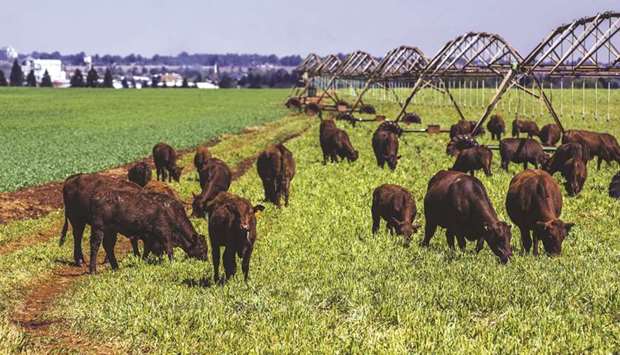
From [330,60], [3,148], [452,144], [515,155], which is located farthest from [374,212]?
[330,60]

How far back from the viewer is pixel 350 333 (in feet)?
31.1

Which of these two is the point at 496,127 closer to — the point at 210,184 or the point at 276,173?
the point at 276,173

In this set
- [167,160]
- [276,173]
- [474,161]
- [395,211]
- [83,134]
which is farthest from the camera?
[83,134]

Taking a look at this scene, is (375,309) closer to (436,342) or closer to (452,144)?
(436,342)

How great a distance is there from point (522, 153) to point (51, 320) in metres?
20.2

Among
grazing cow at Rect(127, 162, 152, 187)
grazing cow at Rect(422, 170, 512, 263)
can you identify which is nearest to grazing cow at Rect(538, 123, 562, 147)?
grazing cow at Rect(127, 162, 152, 187)

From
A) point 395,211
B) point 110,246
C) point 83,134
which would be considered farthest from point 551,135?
point 83,134

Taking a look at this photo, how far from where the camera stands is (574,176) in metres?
22.6

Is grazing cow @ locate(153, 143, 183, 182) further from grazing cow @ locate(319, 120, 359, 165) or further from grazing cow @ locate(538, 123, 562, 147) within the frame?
grazing cow @ locate(538, 123, 562, 147)

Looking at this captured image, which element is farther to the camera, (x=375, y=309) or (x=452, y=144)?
(x=452, y=144)

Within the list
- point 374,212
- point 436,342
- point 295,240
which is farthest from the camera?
point 374,212

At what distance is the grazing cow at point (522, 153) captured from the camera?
89.6ft

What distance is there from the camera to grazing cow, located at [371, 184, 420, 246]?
55.7 feet

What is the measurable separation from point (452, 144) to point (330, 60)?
181ft
